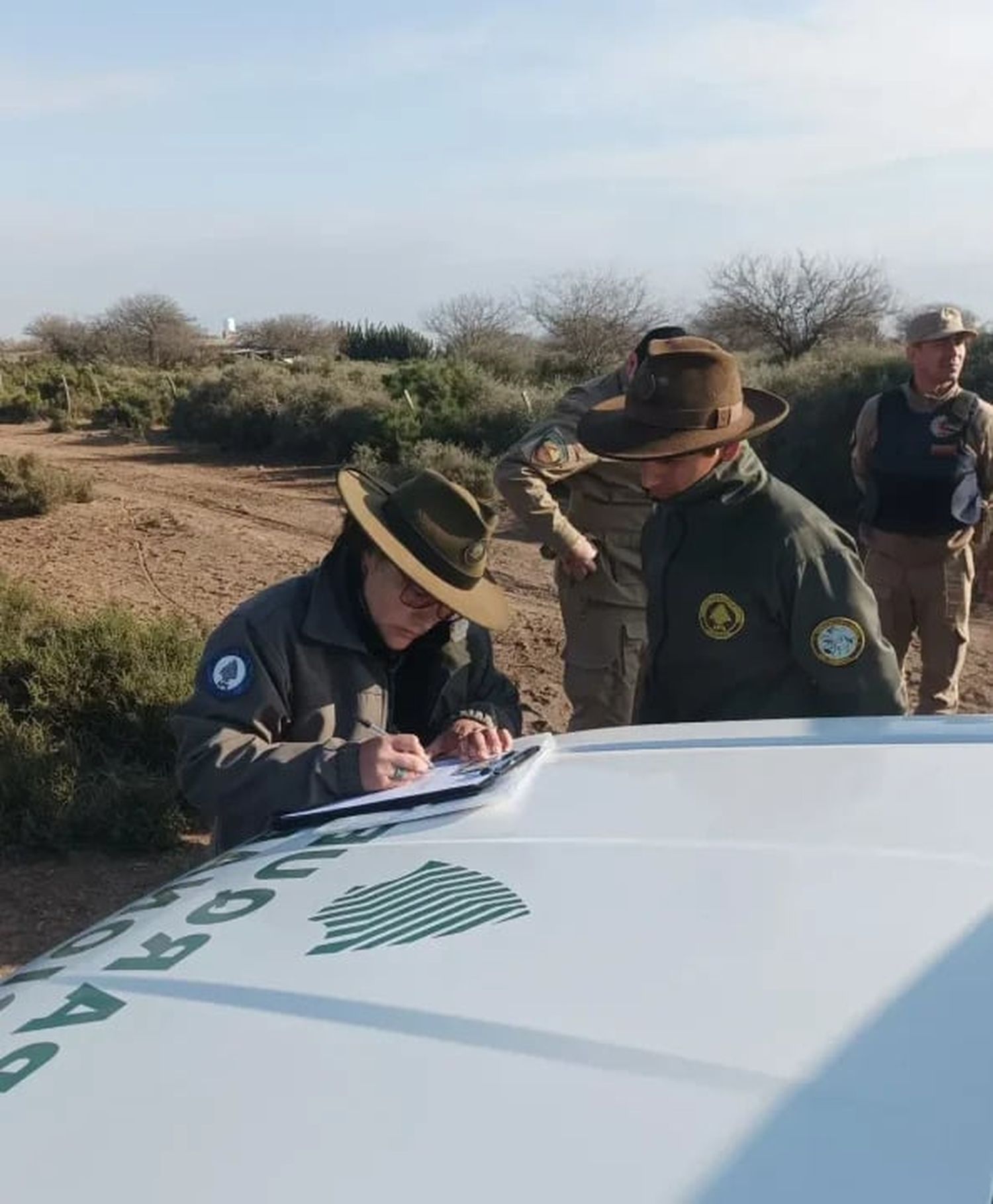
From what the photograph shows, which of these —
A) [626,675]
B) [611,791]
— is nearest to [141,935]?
[611,791]

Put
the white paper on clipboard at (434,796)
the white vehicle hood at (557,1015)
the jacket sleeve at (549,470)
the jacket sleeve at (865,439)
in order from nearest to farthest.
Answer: the white vehicle hood at (557,1015)
the white paper on clipboard at (434,796)
the jacket sleeve at (549,470)
the jacket sleeve at (865,439)

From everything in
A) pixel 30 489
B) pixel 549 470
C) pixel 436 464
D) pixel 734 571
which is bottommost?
pixel 436 464

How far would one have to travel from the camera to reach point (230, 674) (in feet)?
8.79

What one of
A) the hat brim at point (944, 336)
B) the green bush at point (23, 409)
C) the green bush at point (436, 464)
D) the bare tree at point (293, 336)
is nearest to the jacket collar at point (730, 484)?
the hat brim at point (944, 336)

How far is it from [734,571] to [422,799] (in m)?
1.04

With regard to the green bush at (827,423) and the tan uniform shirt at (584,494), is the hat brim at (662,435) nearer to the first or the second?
the tan uniform shirt at (584,494)

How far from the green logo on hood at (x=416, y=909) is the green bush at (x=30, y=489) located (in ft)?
44.8

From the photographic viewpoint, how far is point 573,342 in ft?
123

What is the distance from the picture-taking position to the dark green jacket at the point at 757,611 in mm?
2740

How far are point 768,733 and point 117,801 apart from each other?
4.23 metres

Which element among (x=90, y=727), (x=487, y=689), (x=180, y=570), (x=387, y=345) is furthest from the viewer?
(x=387, y=345)

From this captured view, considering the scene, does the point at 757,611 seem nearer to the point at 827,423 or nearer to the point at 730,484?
the point at 730,484

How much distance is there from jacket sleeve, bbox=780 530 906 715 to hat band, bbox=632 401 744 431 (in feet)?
1.02

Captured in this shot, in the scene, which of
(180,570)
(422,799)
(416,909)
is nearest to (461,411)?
(180,570)
